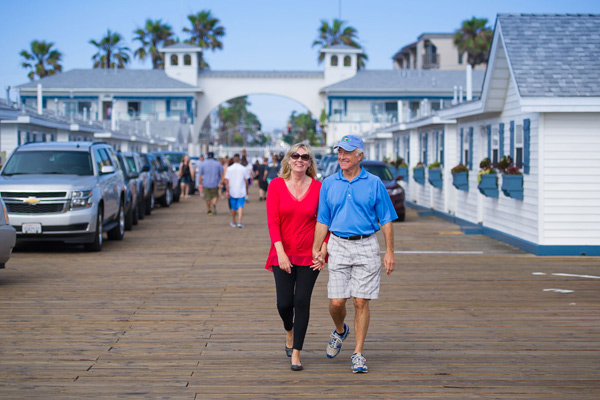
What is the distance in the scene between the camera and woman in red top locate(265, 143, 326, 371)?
7004mm

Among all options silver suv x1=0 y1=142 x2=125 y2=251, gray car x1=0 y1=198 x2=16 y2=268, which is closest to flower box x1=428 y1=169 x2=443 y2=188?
silver suv x1=0 y1=142 x2=125 y2=251

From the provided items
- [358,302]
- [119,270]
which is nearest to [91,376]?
[358,302]

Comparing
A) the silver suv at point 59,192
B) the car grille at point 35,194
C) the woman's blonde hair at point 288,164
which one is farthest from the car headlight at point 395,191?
the woman's blonde hair at point 288,164

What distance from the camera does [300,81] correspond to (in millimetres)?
82438

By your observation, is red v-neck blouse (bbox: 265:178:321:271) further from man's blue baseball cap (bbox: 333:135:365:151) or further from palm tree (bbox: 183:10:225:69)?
palm tree (bbox: 183:10:225:69)

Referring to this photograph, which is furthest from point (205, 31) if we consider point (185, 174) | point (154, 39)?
point (185, 174)

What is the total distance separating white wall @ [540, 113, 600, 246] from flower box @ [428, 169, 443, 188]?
9658mm

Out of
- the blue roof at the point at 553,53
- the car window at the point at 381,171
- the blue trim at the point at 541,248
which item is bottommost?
the blue trim at the point at 541,248

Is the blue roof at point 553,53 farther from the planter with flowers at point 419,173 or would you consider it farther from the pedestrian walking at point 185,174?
the pedestrian walking at point 185,174

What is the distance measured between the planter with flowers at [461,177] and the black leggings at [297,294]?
50.6ft

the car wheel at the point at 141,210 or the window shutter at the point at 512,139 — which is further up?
the window shutter at the point at 512,139

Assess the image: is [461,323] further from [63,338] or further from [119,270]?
[119,270]

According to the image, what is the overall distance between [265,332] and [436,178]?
17.8 metres

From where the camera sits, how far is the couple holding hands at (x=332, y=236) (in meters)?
6.90
